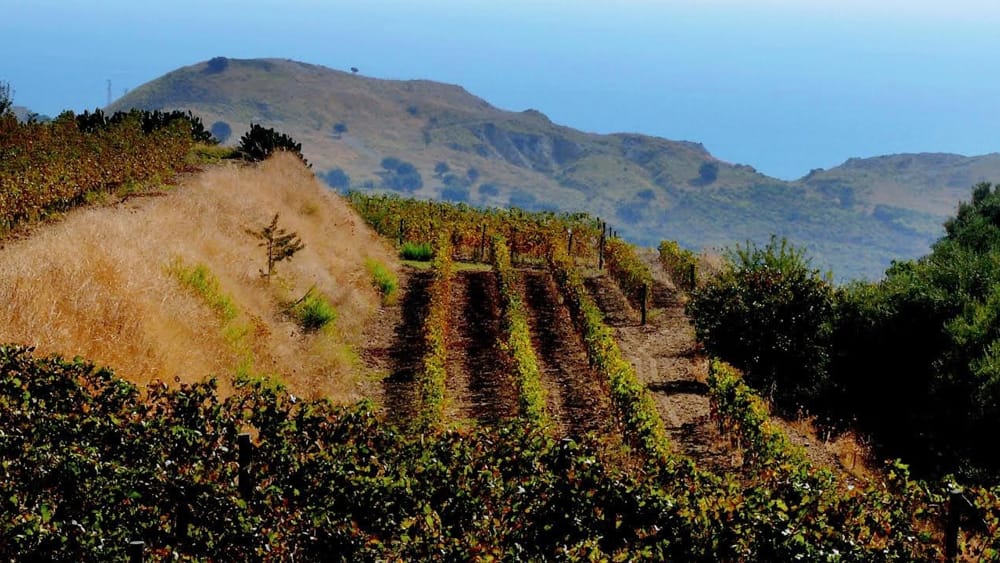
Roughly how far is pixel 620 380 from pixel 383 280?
15.3 meters

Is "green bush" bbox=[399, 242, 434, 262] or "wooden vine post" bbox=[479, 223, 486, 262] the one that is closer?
"green bush" bbox=[399, 242, 434, 262]

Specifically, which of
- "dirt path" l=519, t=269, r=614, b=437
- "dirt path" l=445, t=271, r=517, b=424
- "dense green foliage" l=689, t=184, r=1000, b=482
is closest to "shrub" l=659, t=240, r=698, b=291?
"dirt path" l=519, t=269, r=614, b=437

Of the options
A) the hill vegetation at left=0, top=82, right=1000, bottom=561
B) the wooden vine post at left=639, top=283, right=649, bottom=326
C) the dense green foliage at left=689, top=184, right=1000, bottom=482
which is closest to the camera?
the hill vegetation at left=0, top=82, right=1000, bottom=561

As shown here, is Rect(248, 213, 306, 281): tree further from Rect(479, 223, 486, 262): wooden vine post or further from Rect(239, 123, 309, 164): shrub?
Rect(479, 223, 486, 262): wooden vine post

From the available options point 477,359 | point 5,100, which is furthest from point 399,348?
point 5,100

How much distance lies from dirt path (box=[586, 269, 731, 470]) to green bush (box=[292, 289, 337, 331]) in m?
8.53

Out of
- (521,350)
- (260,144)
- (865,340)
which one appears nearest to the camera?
(521,350)

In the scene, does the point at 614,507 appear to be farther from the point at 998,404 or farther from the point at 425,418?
the point at 998,404

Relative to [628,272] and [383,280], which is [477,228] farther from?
[383,280]

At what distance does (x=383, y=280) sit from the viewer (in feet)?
111

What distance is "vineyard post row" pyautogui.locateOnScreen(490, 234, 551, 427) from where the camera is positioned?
19.3m

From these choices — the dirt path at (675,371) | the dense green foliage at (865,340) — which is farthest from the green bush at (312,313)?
the dense green foliage at (865,340)

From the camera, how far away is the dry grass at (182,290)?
50.6ft

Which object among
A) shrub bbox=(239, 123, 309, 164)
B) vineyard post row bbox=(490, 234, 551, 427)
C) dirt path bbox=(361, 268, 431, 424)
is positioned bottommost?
dirt path bbox=(361, 268, 431, 424)
